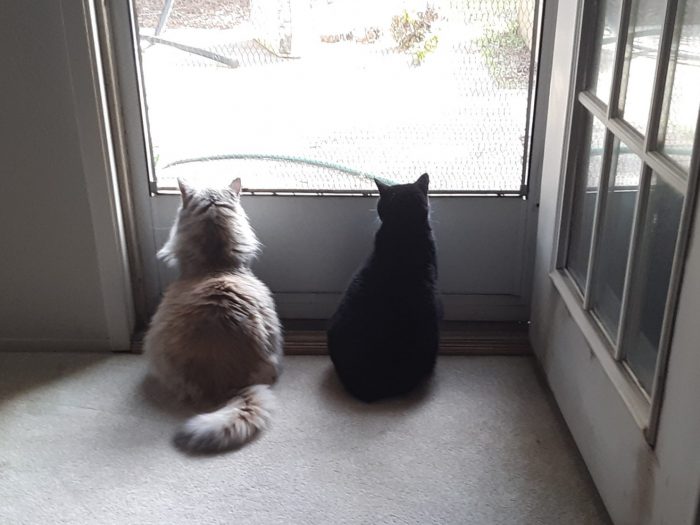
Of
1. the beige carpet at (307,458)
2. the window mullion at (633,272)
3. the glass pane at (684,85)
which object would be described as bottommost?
the beige carpet at (307,458)

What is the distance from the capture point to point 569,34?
6.15 ft


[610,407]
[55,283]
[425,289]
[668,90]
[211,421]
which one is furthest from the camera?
[55,283]

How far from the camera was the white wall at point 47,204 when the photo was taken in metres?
1.99

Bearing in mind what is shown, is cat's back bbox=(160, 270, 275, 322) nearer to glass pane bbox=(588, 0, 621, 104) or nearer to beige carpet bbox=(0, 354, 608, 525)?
beige carpet bbox=(0, 354, 608, 525)

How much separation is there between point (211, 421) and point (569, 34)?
1282 mm

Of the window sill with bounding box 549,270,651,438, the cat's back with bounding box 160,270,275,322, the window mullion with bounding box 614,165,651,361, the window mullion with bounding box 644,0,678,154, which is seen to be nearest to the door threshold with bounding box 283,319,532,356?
the cat's back with bounding box 160,270,275,322

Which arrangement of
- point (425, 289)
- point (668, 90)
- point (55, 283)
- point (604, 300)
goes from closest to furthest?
point (668, 90)
point (604, 300)
point (425, 289)
point (55, 283)

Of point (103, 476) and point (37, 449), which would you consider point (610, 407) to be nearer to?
point (103, 476)

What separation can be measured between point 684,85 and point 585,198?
0.56 m

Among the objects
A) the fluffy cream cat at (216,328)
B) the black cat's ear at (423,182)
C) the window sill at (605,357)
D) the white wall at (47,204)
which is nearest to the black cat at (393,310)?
the black cat's ear at (423,182)

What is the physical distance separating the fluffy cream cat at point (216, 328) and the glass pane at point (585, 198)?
0.82 m

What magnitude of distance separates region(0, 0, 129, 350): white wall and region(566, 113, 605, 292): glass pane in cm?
126

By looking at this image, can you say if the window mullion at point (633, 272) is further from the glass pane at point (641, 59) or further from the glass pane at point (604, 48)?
the glass pane at point (604, 48)

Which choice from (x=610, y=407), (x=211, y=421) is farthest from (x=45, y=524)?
(x=610, y=407)
